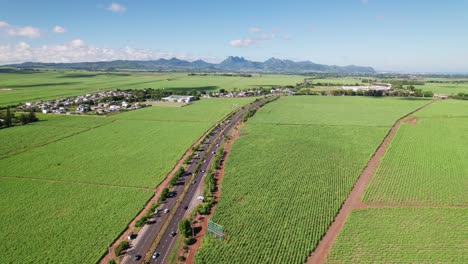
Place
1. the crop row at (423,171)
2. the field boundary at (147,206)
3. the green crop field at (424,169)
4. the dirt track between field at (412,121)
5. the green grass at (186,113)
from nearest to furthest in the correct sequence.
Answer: the field boundary at (147,206)
the crop row at (423,171)
the green crop field at (424,169)
the dirt track between field at (412,121)
the green grass at (186,113)

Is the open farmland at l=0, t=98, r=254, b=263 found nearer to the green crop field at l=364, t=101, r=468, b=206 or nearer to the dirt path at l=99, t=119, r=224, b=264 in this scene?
the dirt path at l=99, t=119, r=224, b=264

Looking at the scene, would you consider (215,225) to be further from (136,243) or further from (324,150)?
(324,150)

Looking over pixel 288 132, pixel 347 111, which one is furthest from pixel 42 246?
pixel 347 111

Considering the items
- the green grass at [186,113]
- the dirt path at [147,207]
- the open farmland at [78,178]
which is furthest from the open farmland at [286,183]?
the green grass at [186,113]

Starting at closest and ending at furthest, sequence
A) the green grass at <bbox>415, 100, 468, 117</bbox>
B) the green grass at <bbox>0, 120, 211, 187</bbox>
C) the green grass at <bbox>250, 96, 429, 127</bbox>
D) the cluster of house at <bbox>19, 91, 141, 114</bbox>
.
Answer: the green grass at <bbox>0, 120, 211, 187</bbox>
the green grass at <bbox>250, 96, 429, 127</bbox>
the green grass at <bbox>415, 100, 468, 117</bbox>
the cluster of house at <bbox>19, 91, 141, 114</bbox>

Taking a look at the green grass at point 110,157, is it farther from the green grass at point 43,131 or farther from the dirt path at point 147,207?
the green grass at point 43,131

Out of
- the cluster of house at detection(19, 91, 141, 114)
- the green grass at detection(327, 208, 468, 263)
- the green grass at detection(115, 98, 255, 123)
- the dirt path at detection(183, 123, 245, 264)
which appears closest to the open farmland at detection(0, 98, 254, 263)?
the green grass at detection(115, 98, 255, 123)
